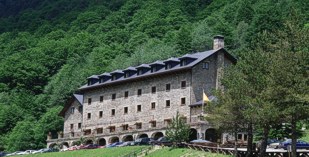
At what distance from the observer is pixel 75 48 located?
155625 mm

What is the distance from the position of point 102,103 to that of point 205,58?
17.6 m

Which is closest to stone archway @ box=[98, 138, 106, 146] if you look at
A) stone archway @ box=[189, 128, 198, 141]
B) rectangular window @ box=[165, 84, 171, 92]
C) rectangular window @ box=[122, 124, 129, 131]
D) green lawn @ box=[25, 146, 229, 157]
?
rectangular window @ box=[122, 124, 129, 131]

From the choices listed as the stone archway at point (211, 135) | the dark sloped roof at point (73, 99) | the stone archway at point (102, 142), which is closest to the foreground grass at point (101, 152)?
the stone archway at point (102, 142)

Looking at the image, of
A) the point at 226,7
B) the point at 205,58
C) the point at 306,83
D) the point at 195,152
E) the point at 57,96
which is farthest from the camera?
the point at 226,7

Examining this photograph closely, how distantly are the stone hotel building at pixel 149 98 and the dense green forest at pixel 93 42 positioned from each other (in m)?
14.1

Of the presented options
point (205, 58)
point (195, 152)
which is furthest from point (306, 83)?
point (205, 58)

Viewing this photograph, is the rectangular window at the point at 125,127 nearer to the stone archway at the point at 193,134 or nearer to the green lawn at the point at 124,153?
the green lawn at the point at 124,153

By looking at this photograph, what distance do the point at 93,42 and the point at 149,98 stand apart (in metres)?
84.3

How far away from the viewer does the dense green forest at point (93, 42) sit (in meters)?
112

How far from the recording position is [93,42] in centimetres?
16000

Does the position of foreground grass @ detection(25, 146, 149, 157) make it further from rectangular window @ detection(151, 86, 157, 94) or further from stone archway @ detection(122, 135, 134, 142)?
rectangular window @ detection(151, 86, 157, 94)

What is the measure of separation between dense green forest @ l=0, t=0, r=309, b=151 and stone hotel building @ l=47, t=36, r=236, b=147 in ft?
46.2

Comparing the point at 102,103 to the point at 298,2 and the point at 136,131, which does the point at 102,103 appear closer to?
the point at 136,131

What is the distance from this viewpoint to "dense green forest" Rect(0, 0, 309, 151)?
112m
